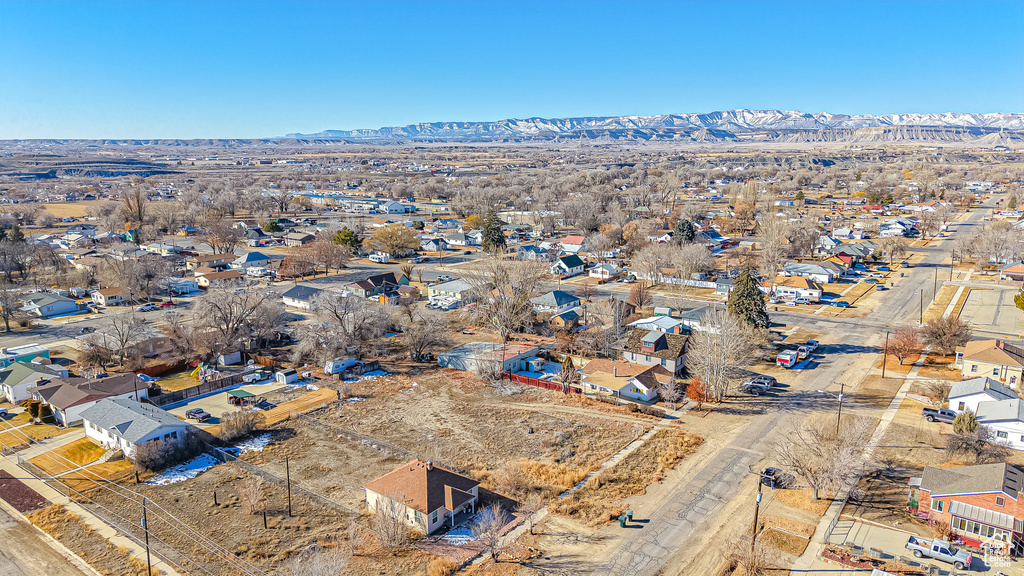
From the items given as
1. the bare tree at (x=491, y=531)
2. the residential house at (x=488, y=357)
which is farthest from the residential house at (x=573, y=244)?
the bare tree at (x=491, y=531)

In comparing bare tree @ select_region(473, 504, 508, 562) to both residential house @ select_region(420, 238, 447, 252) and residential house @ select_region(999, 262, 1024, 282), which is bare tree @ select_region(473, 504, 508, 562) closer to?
residential house @ select_region(420, 238, 447, 252)

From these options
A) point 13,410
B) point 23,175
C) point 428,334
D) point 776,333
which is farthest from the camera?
point 23,175

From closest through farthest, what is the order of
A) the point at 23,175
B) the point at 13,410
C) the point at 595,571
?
the point at 595,571, the point at 13,410, the point at 23,175

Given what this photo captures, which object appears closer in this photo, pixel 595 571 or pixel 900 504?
pixel 595 571

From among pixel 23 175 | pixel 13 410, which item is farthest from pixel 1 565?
pixel 23 175

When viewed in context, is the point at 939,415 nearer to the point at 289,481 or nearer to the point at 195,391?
the point at 289,481

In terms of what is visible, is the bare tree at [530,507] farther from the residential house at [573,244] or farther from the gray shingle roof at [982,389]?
the residential house at [573,244]

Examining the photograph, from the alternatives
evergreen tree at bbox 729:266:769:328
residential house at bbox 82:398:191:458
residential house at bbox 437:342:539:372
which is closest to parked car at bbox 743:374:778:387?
evergreen tree at bbox 729:266:769:328

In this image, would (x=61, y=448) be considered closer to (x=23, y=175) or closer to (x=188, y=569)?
(x=188, y=569)
